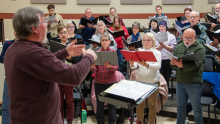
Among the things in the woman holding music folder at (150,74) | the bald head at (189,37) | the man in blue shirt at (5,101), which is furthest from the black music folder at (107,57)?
the man in blue shirt at (5,101)

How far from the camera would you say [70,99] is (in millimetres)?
3412

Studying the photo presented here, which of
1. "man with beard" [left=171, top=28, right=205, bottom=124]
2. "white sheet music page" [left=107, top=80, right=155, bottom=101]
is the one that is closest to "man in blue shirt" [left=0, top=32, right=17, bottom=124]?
"white sheet music page" [left=107, top=80, right=155, bottom=101]

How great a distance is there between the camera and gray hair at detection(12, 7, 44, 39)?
120 cm

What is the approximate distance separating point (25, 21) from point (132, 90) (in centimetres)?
114

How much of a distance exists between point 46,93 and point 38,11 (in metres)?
0.48

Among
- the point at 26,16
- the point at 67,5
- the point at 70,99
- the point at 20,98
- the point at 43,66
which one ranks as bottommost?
the point at 70,99

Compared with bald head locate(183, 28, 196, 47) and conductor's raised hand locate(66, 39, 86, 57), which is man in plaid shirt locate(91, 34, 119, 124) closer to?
bald head locate(183, 28, 196, 47)

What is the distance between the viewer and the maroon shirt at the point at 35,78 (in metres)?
1.15

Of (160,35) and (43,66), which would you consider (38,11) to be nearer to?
(43,66)

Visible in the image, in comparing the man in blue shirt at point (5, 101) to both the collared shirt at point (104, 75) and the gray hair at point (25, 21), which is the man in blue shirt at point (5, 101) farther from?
the gray hair at point (25, 21)

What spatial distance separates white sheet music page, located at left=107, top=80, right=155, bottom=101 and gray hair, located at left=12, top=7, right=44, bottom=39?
98 cm

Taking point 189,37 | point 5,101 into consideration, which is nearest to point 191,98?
point 189,37

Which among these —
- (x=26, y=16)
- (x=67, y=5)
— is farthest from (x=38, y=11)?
(x=67, y=5)

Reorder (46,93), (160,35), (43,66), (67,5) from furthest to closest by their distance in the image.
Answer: (67,5)
(160,35)
(46,93)
(43,66)
